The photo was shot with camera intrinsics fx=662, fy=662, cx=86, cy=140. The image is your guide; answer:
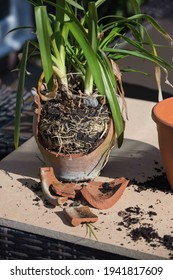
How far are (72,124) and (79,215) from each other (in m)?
0.28

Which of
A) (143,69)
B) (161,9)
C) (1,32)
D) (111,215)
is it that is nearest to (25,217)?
(111,215)

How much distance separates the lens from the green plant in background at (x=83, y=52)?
1.90 m

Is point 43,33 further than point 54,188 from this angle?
No

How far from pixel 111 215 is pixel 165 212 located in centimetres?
16

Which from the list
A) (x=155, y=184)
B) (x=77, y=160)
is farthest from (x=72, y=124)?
(x=155, y=184)

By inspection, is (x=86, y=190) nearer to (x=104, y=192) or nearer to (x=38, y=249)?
(x=104, y=192)

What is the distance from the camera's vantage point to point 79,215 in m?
1.93

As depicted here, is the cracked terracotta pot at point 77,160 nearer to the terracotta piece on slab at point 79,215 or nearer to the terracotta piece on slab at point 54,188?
the terracotta piece on slab at point 54,188

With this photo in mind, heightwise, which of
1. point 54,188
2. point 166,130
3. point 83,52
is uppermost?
point 83,52

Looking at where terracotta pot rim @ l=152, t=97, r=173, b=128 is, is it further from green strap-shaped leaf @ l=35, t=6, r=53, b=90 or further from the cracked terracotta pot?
green strap-shaped leaf @ l=35, t=6, r=53, b=90

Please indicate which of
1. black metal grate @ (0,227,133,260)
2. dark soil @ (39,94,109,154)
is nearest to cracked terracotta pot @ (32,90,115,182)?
dark soil @ (39,94,109,154)

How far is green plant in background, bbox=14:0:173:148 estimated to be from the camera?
1.90m

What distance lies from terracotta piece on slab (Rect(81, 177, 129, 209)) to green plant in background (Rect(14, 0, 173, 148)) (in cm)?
14

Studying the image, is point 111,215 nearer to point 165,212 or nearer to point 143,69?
point 165,212
